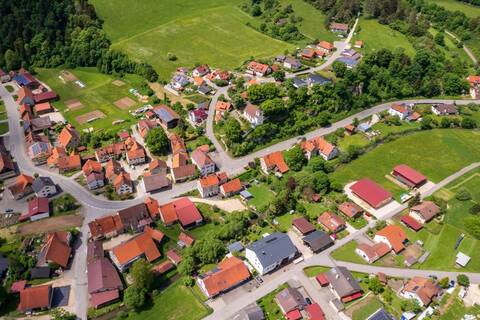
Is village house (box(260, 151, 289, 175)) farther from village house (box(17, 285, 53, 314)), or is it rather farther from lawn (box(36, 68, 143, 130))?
village house (box(17, 285, 53, 314))

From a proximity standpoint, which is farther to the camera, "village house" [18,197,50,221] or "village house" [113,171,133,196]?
"village house" [113,171,133,196]

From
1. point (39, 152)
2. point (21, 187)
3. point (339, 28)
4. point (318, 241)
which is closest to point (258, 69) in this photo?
point (339, 28)

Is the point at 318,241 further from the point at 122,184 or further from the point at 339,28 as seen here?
the point at 339,28

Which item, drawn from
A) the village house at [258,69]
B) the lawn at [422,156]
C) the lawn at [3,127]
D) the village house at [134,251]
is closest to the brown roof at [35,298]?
the village house at [134,251]

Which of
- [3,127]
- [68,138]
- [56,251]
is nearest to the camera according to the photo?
[56,251]

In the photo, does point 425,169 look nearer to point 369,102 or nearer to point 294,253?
point 369,102

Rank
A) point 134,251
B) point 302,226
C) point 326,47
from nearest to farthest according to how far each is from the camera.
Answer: point 134,251
point 302,226
point 326,47

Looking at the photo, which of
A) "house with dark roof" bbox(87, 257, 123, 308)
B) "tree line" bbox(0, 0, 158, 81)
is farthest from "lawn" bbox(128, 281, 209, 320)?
"tree line" bbox(0, 0, 158, 81)
